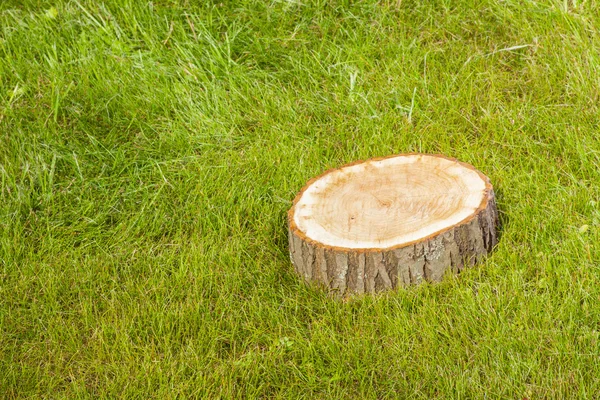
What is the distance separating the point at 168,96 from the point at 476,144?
1.63 metres

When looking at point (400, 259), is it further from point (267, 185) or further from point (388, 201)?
point (267, 185)

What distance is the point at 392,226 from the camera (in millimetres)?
3412

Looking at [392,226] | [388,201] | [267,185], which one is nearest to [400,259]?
[392,226]

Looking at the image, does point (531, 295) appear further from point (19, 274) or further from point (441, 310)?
point (19, 274)

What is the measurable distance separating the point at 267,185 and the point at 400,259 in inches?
36.6

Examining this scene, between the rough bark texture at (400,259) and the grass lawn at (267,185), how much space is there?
0.06 m

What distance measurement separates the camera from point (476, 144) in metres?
4.06

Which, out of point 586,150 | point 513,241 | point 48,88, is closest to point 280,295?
point 513,241

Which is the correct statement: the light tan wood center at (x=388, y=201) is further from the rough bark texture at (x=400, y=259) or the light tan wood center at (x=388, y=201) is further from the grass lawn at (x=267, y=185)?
the grass lawn at (x=267, y=185)

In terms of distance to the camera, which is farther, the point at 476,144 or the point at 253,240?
the point at 476,144

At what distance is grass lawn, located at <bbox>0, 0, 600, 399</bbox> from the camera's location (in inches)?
124

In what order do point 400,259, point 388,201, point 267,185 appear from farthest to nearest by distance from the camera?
1. point 267,185
2. point 388,201
3. point 400,259

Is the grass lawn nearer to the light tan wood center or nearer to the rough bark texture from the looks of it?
the rough bark texture

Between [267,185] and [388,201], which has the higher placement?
[388,201]
